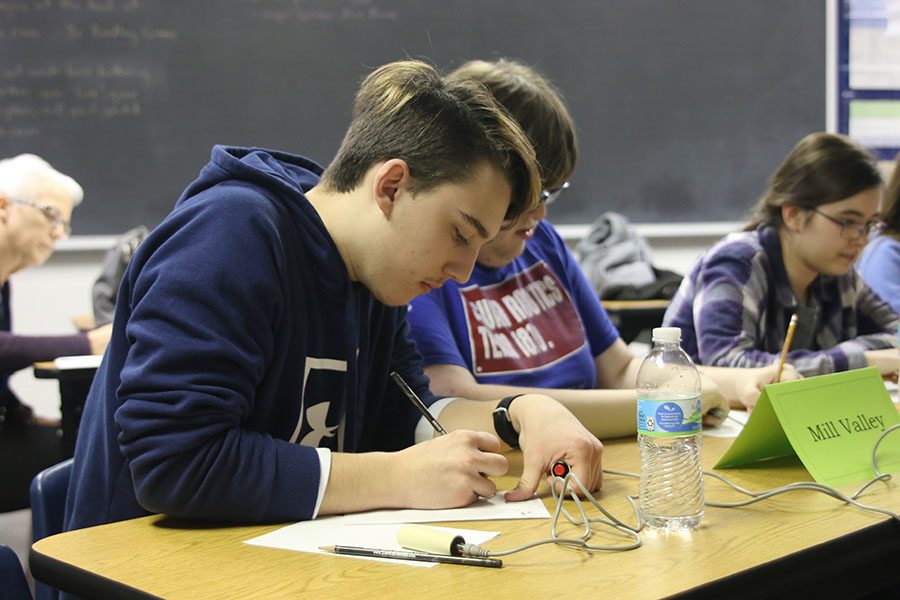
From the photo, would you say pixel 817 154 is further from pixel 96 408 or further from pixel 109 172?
pixel 109 172

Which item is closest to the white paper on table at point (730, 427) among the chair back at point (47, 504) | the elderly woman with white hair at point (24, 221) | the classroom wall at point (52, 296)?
the chair back at point (47, 504)

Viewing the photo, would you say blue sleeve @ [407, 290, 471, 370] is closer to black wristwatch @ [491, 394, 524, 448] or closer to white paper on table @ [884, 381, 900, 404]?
black wristwatch @ [491, 394, 524, 448]

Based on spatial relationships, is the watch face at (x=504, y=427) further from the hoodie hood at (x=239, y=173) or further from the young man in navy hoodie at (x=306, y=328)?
the hoodie hood at (x=239, y=173)

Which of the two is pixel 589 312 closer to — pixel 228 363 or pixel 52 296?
pixel 228 363

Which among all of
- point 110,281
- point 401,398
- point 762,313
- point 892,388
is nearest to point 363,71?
point 110,281

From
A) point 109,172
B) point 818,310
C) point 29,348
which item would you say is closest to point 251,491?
point 818,310

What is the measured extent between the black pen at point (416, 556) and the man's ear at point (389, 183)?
1.53ft

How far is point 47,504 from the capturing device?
1.41 metres

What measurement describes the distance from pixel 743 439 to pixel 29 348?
2.31 metres

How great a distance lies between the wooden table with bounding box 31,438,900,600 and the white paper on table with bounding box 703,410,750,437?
42cm

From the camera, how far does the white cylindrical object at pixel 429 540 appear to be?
1005mm

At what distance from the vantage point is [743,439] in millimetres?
1383

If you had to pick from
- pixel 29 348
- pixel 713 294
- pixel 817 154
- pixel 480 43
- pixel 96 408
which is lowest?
pixel 29 348

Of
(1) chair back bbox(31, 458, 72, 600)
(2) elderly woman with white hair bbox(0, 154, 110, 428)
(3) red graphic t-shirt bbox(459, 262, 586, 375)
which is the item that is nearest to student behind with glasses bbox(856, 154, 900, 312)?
(3) red graphic t-shirt bbox(459, 262, 586, 375)
